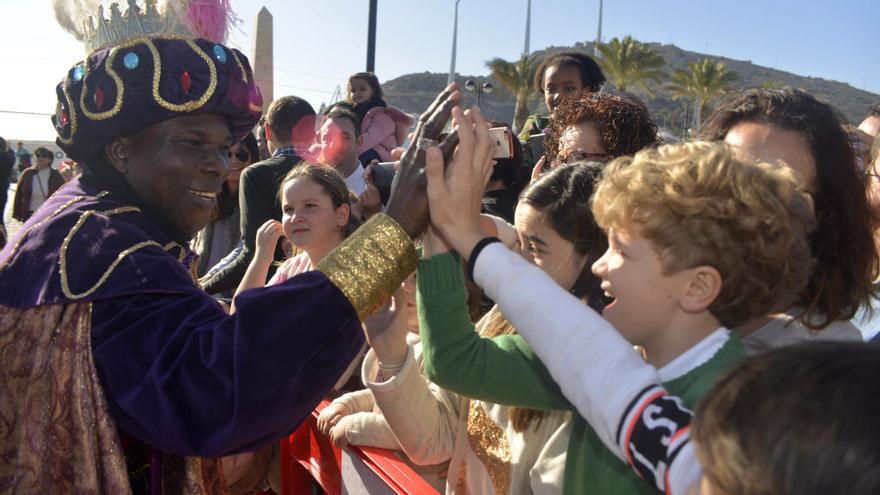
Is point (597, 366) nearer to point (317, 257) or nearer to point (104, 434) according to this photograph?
point (104, 434)

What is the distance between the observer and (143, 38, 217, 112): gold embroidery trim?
163cm

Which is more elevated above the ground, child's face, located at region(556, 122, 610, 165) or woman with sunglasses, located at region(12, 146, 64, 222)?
child's face, located at region(556, 122, 610, 165)

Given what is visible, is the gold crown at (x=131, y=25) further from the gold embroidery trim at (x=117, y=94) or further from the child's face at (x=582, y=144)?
the child's face at (x=582, y=144)

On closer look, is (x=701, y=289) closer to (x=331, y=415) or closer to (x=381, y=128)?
(x=331, y=415)

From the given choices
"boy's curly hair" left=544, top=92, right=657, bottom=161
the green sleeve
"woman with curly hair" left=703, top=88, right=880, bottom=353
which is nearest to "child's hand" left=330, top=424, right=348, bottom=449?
the green sleeve

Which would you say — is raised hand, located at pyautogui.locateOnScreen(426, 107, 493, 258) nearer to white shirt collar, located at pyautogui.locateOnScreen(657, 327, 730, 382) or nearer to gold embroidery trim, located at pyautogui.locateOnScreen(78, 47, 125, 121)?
white shirt collar, located at pyautogui.locateOnScreen(657, 327, 730, 382)

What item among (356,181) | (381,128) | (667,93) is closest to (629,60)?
(381,128)

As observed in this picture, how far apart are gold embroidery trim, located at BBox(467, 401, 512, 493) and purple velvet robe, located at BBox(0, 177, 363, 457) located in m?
0.82

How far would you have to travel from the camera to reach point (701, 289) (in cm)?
139

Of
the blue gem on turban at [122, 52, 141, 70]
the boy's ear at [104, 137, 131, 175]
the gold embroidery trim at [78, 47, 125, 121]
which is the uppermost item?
the blue gem on turban at [122, 52, 141, 70]

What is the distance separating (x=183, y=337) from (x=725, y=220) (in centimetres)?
110

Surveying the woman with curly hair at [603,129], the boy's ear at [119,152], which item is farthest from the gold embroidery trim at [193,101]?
the woman with curly hair at [603,129]

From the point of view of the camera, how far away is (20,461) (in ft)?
4.92

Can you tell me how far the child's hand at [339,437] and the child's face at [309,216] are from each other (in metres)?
1.23
